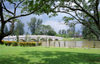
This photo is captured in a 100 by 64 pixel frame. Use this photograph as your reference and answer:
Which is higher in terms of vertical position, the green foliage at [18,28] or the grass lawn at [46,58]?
the green foliage at [18,28]

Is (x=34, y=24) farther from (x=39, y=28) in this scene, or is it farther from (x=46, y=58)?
(x=46, y=58)

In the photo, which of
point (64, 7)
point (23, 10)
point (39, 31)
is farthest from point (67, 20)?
point (39, 31)

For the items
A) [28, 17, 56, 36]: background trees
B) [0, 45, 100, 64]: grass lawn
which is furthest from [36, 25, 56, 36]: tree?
[0, 45, 100, 64]: grass lawn

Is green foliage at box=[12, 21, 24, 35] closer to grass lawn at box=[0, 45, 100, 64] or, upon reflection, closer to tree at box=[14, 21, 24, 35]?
tree at box=[14, 21, 24, 35]

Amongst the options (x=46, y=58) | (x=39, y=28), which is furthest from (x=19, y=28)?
(x=46, y=58)

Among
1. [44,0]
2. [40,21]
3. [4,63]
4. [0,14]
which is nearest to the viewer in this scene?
[0,14]

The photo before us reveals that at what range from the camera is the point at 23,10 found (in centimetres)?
817

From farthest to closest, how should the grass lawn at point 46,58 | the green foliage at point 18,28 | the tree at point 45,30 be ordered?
the tree at point 45,30 < the green foliage at point 18,28 < the grass lawn at point 46,58

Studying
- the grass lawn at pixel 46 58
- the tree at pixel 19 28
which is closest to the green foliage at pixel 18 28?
the tree at pixel 19 28

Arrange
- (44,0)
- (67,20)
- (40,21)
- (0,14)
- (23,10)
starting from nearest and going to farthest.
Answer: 1. (0,14)
2. (44,0)
3. (23,10)
4. (67,20)
5. (40,21)

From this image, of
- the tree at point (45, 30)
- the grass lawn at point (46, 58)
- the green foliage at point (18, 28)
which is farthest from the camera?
the tree at point (45, 30)

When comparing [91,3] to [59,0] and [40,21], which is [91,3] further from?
[40,21]

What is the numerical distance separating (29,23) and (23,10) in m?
69.3

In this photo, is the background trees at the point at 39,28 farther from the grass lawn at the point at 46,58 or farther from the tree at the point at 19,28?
the grass lawn at the point at 46,58
